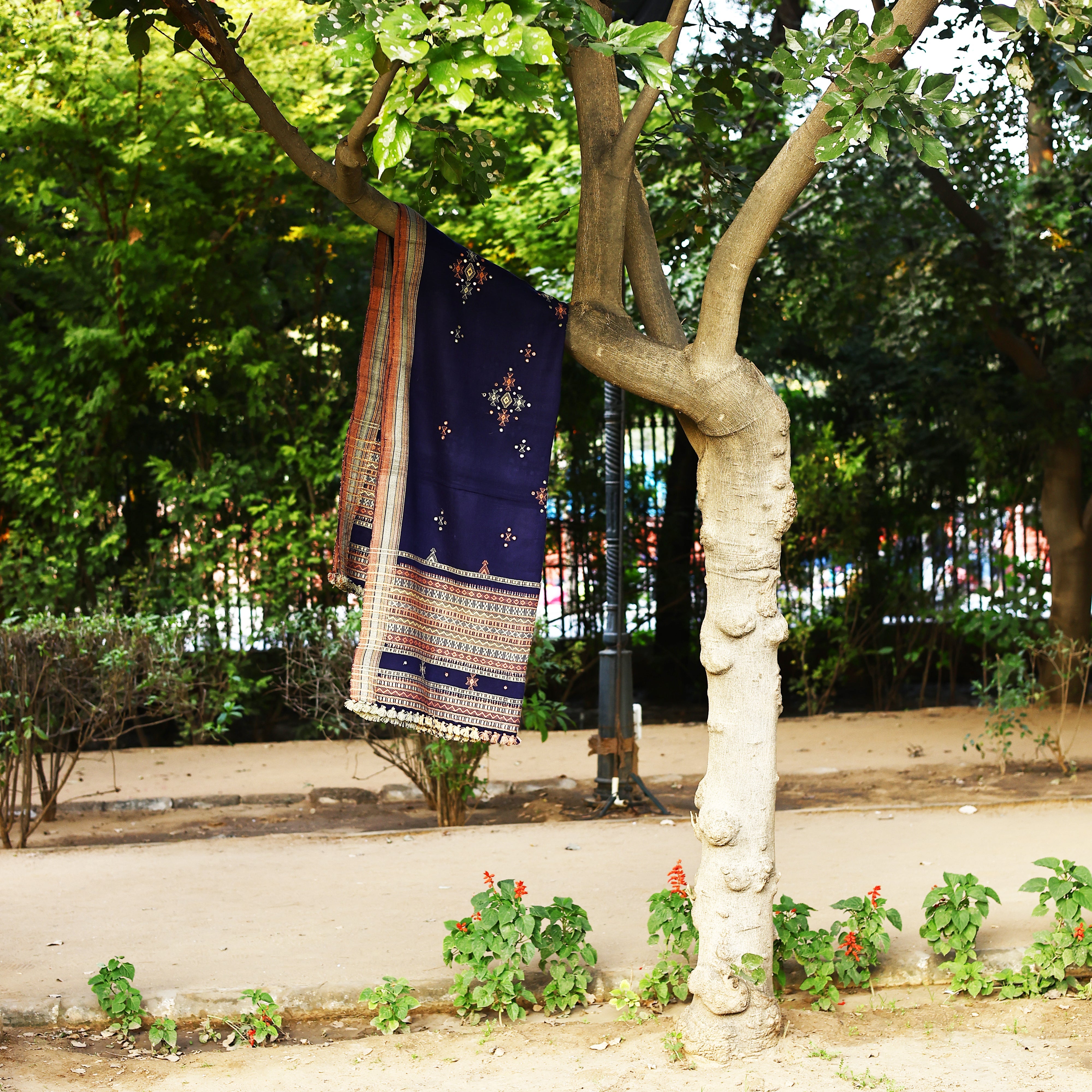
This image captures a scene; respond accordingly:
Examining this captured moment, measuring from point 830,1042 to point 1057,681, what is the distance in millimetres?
6985

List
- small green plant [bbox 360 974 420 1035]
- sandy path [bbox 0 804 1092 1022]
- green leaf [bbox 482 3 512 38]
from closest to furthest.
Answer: green leaf [bbox 482 3 512 38] < small green plant [bbox 360 974 420 1035] < sandy path [bbox 0 804 1092 1022]

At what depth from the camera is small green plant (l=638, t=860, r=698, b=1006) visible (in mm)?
3947

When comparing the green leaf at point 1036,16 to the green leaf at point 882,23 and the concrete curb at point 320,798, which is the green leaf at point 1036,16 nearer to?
the green leaf at point 882,23

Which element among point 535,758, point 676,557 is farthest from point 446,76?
point 676,557

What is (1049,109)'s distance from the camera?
695 centimetres

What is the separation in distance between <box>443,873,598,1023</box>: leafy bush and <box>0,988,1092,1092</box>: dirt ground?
0.08m

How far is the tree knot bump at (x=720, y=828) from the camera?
141 inches

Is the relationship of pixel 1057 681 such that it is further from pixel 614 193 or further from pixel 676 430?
pixel 614 193

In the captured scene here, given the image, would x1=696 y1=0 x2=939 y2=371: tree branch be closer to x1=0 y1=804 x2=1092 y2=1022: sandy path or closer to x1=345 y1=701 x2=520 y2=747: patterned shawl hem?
x1=345 y1=701 x2=520 y2=747: patterned shawl hem

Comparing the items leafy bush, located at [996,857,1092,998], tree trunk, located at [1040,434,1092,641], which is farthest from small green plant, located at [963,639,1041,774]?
leafy bush, located at [996,857,1092,998]

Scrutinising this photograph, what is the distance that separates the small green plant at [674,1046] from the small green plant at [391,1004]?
840mm

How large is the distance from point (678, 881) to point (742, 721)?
0.79m

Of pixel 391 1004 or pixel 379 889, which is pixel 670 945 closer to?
pixel 391 1004

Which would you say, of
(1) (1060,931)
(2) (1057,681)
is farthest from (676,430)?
(1) (1060,931)
